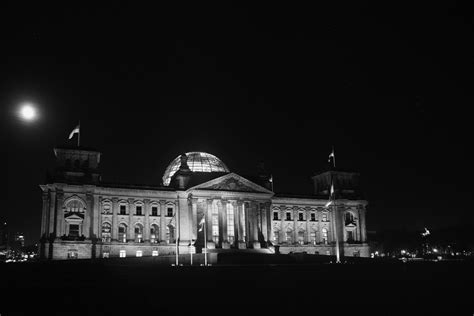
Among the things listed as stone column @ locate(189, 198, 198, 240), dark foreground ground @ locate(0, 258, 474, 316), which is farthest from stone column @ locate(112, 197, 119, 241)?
dark foreground ground @ locate(0, 258, 474, 316)

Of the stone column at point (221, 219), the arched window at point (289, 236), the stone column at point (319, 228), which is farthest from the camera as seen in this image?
the stone column at point (319, 228)

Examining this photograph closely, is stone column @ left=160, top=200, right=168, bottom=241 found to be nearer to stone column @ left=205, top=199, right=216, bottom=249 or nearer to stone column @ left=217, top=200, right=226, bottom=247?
stone column @ left=205, top=199, right=216, bottom=249

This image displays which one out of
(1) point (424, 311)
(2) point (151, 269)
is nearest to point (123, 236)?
(2) point (151, 269)

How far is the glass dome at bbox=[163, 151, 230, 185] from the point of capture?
107 m

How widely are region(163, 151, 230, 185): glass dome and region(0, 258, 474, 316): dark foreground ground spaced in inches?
1983

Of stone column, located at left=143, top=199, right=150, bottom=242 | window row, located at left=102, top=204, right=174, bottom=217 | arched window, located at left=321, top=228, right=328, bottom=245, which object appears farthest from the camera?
arched window, located at left=321, top=228, right=328, bottom=245

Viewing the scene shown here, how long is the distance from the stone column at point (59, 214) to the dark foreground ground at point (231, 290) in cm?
3170

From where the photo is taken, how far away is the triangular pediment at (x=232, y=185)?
95875 millimetres

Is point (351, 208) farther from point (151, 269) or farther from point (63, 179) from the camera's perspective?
point (151, 269)

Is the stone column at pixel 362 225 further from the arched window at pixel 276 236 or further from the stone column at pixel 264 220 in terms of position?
the stone column at pixel 264 220

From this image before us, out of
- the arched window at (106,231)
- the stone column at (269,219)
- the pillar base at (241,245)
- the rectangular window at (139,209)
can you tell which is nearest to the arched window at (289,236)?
the stone column at (269,219)

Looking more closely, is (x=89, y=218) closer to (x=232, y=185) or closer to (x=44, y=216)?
(x=44, y=216)

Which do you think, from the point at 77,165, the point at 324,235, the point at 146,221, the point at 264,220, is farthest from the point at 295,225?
the point at 77,165

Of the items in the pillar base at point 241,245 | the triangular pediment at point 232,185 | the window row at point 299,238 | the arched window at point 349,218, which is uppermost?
the triangular pediment at point 232,185
